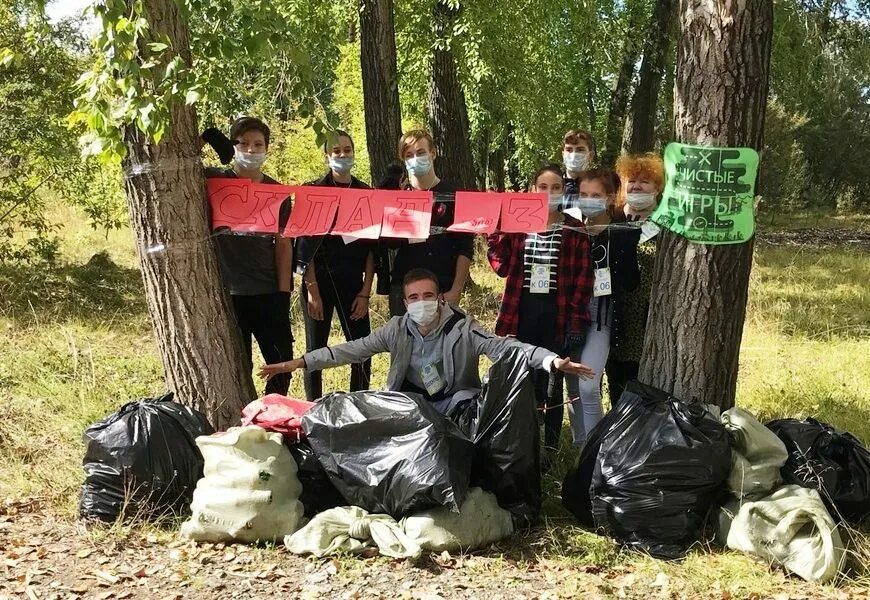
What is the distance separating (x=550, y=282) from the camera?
4207 mm

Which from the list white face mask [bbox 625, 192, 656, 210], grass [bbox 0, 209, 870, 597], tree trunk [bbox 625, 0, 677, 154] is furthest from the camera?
tree trunk [bbox 625, 0, 677, 154]

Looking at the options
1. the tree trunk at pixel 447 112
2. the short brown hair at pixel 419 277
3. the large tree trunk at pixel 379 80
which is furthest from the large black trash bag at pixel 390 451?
the tree trunk at pixel 447 112

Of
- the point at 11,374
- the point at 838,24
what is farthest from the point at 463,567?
the point at 838,24

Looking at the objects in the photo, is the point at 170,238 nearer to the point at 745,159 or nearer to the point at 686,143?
the point at 686,143

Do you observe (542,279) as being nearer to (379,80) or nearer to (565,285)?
(565,285)

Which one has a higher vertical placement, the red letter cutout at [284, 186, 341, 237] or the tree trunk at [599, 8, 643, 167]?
the tree trunk at [599, 8, 643, 167]

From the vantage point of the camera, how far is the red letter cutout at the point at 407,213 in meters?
4.26

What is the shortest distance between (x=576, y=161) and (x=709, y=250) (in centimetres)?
99

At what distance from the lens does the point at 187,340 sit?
4.07m

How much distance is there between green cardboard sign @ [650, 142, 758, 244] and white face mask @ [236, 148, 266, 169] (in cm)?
222

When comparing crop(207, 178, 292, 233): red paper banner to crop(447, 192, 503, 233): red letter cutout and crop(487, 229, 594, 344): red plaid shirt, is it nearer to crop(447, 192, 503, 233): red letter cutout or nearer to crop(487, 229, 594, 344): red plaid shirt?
crop(447, 192, 503, 233): red letter cutout

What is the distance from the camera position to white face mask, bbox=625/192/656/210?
411cm

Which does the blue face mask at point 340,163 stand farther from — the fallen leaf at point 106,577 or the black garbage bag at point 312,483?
the fallen leaf at point 106,577

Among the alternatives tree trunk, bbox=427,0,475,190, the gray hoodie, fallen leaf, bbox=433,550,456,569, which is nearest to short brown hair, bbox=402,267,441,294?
the gray hoodie
